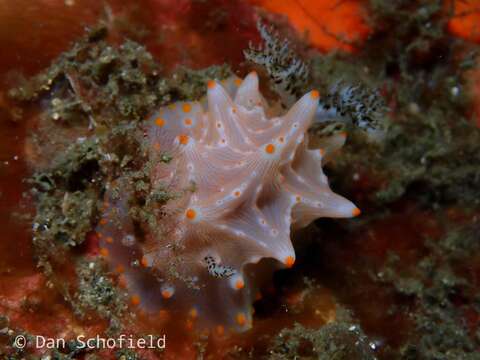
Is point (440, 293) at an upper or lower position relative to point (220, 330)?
lower

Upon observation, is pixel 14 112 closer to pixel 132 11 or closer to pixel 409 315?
pixel 132 11

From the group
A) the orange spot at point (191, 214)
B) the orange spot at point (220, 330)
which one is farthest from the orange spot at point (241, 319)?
the orange spot at point (191, 214)

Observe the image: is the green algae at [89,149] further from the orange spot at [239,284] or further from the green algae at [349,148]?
the orange spot at [239,284]

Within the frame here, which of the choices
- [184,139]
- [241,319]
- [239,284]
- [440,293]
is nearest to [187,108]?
[184,139]

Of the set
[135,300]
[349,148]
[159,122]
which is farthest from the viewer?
[349,148]

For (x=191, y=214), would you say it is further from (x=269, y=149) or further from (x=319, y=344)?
(x=319, y=344)

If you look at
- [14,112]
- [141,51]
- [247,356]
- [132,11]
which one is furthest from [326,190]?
[14,112]

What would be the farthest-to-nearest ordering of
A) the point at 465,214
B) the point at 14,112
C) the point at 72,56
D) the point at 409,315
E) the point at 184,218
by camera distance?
the point at 465,214, the point at 409,315, the point at 72,56, the point at 14,112, the point at 184,218
